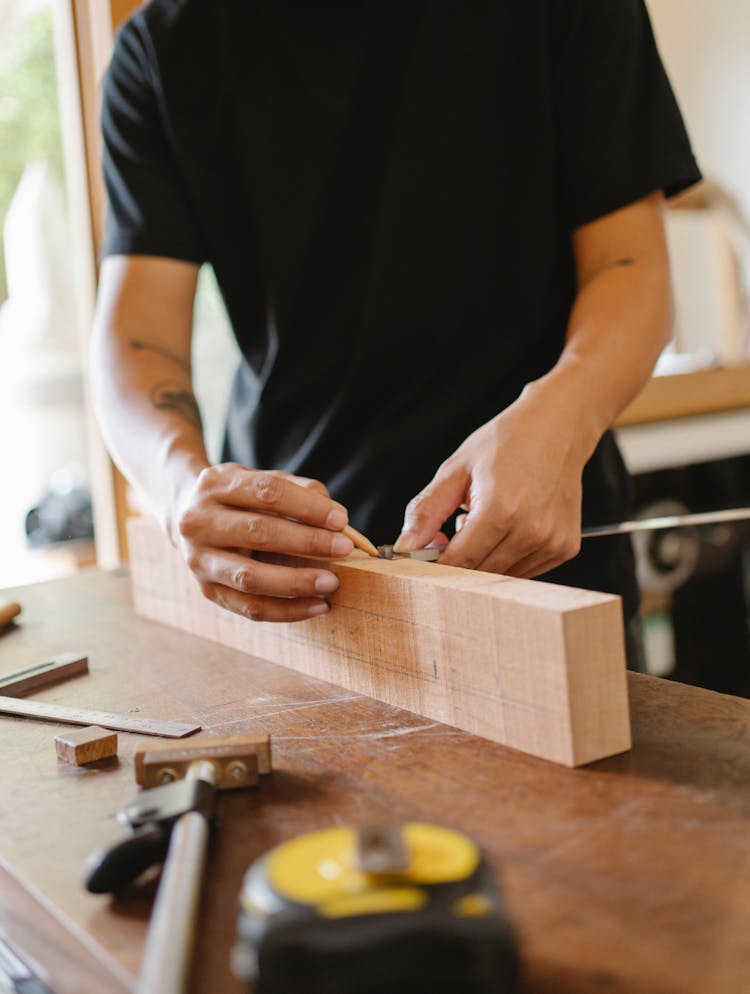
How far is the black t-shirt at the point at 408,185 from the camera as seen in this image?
1232mm

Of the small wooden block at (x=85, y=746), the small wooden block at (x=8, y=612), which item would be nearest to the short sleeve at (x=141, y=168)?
the small wooden block at (x=8, y=612)

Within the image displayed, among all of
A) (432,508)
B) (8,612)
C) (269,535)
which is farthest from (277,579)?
(8,612)

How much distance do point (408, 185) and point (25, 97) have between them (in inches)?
82.3

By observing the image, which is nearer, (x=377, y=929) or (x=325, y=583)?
(x=377, y=929)

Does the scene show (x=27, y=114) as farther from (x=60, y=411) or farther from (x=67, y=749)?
(x=67, y=749)

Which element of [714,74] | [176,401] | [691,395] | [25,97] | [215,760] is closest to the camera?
[215,760]

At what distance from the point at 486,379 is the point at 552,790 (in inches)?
26.0

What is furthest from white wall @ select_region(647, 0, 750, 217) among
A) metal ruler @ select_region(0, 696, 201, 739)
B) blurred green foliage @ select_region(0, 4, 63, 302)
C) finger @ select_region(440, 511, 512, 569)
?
metal ruler @ select_region(0, 696, 201, 739)

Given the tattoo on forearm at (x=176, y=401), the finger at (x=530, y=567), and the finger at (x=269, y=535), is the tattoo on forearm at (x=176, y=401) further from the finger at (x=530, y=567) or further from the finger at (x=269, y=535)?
the finger at (x=530, y=567)

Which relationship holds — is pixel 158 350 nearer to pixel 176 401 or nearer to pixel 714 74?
pixel 176 401

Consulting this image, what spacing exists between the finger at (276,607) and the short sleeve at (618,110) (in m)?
0.63

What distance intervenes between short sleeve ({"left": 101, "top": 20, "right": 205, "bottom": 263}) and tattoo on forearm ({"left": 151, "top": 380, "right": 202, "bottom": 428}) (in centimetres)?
19

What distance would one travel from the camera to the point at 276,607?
38.6 inches

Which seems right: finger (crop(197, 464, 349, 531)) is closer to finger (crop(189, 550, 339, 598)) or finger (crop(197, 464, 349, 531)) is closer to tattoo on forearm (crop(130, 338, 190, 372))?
finger (crop(189, 550, 339, 598))
